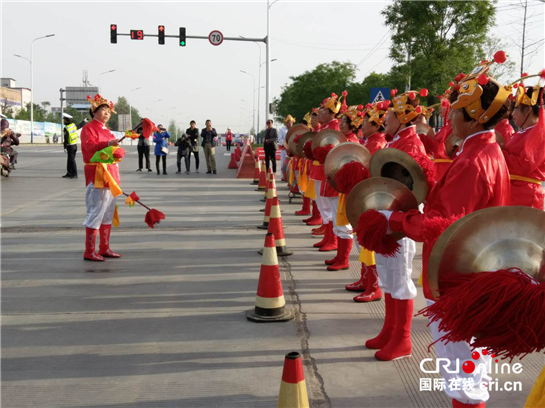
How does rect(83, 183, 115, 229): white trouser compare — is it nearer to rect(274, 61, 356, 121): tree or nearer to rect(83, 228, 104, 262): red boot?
rect(83, 228, 104, 262): red boot

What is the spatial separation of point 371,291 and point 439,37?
28232mm

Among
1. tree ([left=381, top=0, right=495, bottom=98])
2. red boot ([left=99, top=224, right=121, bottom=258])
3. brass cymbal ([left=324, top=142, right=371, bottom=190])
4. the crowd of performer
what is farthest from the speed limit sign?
brass cymbal ([left=324, top=142, right=371, bottom=190])

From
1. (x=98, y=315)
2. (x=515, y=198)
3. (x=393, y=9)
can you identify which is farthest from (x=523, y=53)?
(x=98, y=315)

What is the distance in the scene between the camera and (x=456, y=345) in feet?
9.62

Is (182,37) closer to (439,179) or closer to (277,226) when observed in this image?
(277,226)

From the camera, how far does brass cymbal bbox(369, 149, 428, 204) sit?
3730 mm

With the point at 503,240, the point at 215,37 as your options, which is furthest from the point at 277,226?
the point at 215,37

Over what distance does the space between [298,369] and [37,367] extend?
254 centimetres

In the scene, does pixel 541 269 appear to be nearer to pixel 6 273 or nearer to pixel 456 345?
pixel 456 345

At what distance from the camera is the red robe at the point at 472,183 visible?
2773 millimetres

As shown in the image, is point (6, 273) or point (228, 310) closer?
point (228, 310)

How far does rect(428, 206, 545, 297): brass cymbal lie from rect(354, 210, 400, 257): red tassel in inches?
40.6

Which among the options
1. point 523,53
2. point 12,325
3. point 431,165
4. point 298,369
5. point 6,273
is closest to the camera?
point 298,369

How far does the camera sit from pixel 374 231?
125 inches
